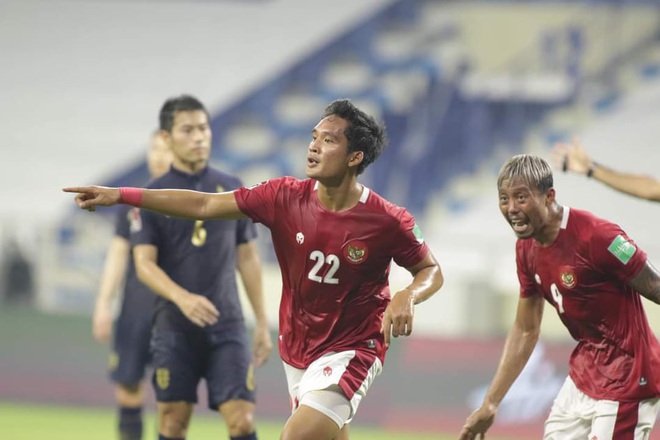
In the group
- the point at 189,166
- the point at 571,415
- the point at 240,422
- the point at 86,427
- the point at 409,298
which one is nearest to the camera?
the point at 409,298

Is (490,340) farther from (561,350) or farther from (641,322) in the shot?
(641,322)

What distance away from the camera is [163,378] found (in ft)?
21.3

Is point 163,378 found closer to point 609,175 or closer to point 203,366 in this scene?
point 203,366

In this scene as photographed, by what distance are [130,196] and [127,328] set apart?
10.4ft

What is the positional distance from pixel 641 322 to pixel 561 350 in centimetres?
608

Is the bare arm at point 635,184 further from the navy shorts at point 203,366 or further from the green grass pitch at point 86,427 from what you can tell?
the green grass pitch at point 86,427

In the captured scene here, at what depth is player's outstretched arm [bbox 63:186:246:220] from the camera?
513cm

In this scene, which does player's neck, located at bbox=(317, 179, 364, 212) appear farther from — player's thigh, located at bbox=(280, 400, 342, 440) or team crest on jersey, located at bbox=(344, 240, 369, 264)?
player's thigh, located at bbox=(280, 400, 342, 440)

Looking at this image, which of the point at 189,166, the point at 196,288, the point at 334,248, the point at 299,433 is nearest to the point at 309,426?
the point at 299,433

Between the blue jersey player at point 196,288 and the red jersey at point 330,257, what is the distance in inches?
35.7

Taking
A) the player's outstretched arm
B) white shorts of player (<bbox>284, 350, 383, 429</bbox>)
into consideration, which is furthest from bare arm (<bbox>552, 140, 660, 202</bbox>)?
the player's outstretched arm

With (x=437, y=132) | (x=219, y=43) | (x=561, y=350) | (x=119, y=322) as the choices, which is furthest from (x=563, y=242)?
(x=219, y=43)

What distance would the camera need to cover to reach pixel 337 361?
5.40 m

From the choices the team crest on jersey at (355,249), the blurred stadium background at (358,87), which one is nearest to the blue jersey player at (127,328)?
the team crest on jersey at (355,249)
